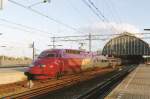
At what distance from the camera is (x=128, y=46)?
409 feet

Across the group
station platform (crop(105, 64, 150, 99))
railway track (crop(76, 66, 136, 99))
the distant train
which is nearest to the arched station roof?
the distant train

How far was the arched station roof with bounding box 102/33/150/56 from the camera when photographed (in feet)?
401

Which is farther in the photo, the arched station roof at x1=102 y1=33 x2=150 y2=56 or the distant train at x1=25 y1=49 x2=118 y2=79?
the arched station roof at x1=102 y1=33 x2=150 y2=56

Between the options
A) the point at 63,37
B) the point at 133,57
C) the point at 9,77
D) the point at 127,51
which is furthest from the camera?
the point at 133,57

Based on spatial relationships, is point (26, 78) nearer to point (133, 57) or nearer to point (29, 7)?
point (29, 7)

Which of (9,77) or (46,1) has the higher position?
(46,1)

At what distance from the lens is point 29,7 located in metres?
26.6

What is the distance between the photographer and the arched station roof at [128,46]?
122 m

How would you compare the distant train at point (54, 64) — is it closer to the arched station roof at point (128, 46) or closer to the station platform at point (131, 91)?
the station platform at point (131, 91)

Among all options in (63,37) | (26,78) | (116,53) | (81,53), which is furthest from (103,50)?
(26,78)

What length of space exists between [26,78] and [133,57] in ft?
354

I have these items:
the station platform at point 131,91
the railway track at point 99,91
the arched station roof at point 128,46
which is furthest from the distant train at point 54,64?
the arched station roof at point 128,46

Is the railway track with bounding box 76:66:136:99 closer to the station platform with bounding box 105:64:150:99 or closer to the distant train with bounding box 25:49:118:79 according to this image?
the station platform with bounding box 105:64:150:99

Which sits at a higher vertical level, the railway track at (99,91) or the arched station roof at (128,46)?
the arched station roof at (128,46)
